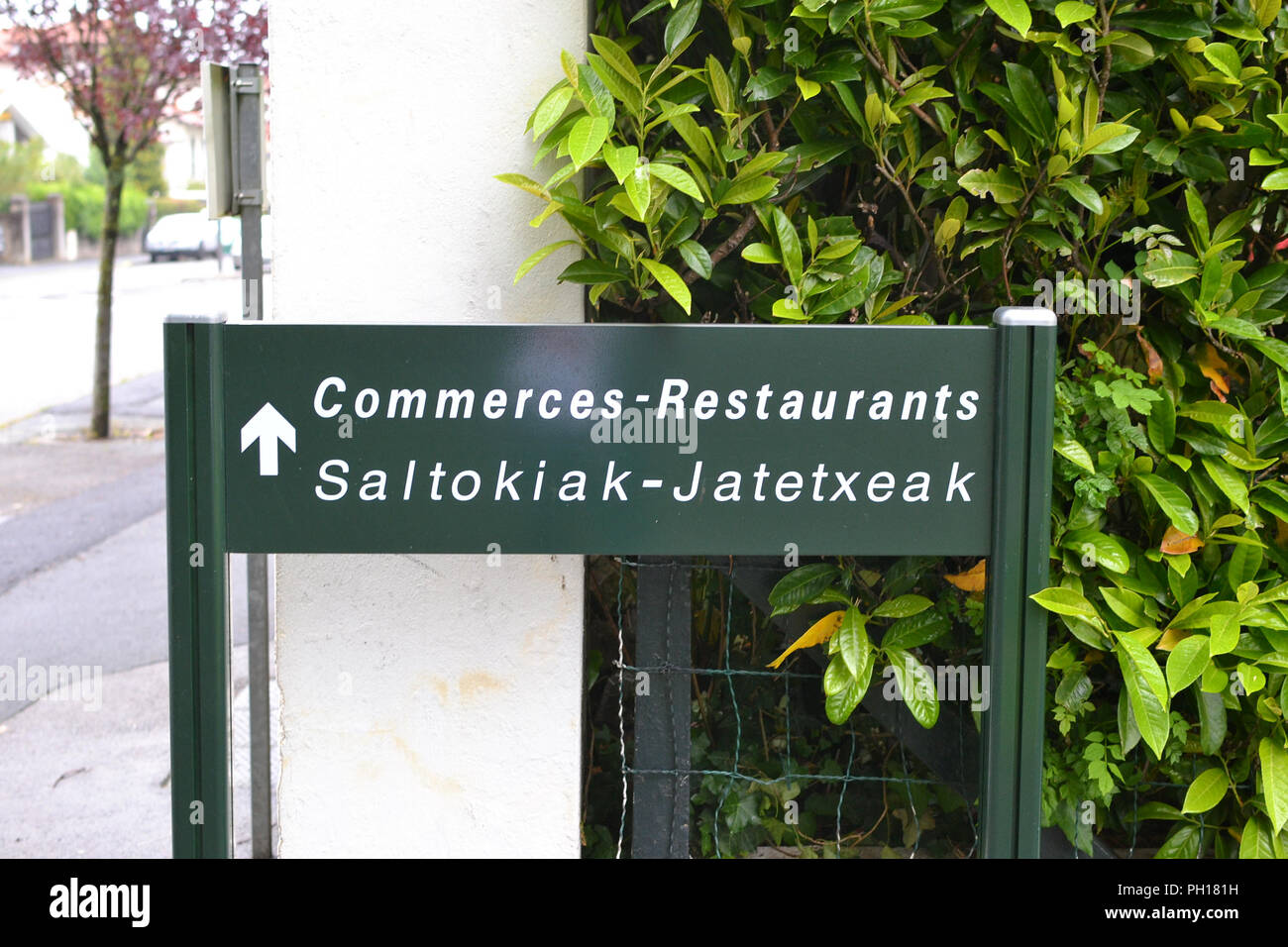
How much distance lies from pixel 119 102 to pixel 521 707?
29.2 feet

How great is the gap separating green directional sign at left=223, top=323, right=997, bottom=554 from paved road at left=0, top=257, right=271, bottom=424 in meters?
5.66

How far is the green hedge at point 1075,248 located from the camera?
246 cm

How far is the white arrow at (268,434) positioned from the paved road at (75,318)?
5638 millimetres

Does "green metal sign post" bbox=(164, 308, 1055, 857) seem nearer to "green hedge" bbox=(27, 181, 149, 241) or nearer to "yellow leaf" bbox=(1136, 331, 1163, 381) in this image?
"yellow leaf" bbox=(1136, 331, 1163, 381)

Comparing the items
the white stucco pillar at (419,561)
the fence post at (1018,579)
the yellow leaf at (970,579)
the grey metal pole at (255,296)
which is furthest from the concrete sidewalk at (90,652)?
the fence post at (1018,579)

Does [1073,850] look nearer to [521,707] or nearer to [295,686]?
[521,707]

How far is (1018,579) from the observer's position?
2.12m

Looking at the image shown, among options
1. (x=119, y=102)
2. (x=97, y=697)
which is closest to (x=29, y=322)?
(x=119, y=102)


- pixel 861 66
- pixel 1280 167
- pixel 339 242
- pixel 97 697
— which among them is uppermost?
pixel 861 66

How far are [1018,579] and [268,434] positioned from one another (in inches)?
48.5

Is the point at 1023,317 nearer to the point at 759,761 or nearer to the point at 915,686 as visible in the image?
the point at 915,686

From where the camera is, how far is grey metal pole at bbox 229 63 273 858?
11.7 ft

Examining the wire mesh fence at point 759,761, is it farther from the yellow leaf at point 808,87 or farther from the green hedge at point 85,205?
the green hedge at point 85,205

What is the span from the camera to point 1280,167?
262cm
